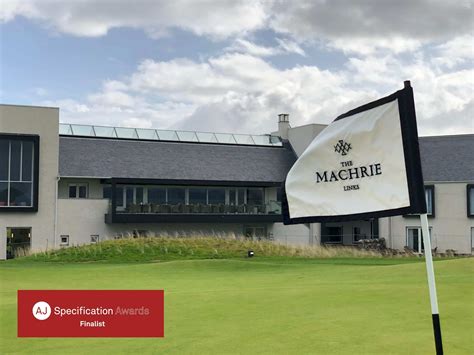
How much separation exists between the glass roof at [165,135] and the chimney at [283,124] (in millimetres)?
957

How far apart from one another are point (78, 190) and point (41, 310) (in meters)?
36.9

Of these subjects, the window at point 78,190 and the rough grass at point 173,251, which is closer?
the rough grass at point 173,251

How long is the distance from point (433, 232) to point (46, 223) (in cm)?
2659

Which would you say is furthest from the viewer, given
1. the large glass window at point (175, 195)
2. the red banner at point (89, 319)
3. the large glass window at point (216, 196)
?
the large glass window at point (216, 196)

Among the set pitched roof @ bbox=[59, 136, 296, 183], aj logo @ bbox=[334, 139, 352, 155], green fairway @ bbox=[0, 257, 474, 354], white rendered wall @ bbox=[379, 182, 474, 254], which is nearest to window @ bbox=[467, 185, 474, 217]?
white rendered wall @ bbox=[379, 182, 474, 254]

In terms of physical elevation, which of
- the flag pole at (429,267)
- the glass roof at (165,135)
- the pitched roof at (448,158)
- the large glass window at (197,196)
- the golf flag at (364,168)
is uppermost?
the glass roof at (165,135)

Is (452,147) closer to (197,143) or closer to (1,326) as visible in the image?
(197,143)

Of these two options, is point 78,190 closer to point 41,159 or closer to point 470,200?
point 41,159

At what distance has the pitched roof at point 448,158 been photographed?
49.8 m

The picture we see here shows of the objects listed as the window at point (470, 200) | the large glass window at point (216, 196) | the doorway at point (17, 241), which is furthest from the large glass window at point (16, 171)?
the window at point (470, 200)

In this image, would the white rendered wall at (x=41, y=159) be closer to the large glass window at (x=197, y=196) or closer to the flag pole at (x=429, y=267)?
the large glass window at (x=197, y=196)

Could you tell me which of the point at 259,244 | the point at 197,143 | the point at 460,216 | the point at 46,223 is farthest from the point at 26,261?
the point at 460,216

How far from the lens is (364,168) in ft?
23.0

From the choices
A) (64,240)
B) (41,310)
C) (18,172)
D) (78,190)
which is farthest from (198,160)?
(41,310)
